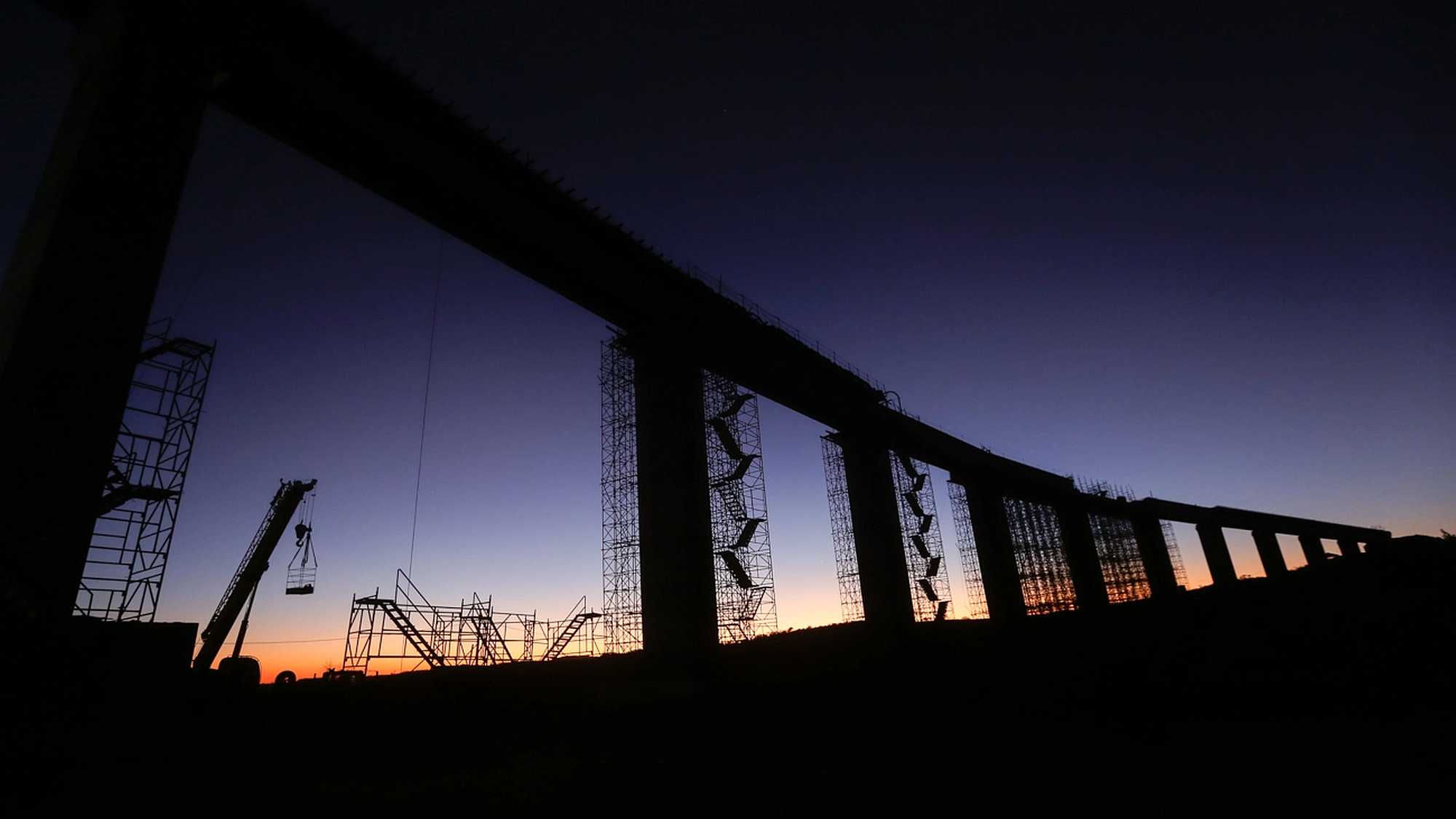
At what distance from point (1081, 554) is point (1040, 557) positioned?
320cm

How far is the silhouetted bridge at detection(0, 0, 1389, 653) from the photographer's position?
28.0 ft

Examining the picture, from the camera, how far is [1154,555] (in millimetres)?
57406

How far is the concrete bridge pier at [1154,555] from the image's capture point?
57.3m

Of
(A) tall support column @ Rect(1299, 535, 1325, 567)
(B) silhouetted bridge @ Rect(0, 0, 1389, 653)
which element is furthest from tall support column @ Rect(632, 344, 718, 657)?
(A) tall support column @ Rect(1299, 535, 1325, 567)

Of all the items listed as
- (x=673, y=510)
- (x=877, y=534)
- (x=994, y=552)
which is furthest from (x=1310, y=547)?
(x=673, y=510)

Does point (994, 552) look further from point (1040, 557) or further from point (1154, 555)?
point (1154, 555)

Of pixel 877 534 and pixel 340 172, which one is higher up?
pixel 340 172

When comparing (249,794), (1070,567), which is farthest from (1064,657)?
(1070,567)

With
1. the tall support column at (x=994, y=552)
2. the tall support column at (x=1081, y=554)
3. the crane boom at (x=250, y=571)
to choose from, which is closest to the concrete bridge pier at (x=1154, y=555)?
the tall support column at (x=1081, y=554)

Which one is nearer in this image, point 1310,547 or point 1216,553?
point 1216,553

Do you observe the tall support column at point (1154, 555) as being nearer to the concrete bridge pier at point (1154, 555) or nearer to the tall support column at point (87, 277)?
the concrete bridge pier at point (1154, 555)

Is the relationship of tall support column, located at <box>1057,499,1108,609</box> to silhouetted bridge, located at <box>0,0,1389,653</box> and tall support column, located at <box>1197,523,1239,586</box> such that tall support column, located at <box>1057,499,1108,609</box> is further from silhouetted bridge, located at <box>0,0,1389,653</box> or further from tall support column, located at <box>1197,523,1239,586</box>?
silhouetted bridge, located at <box>0,0,1389,653</box>

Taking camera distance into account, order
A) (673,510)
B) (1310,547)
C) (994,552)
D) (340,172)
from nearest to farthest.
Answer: (340,172)
(673,510)
(994,552)
(1310,547)

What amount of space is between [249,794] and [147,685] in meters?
3.17
